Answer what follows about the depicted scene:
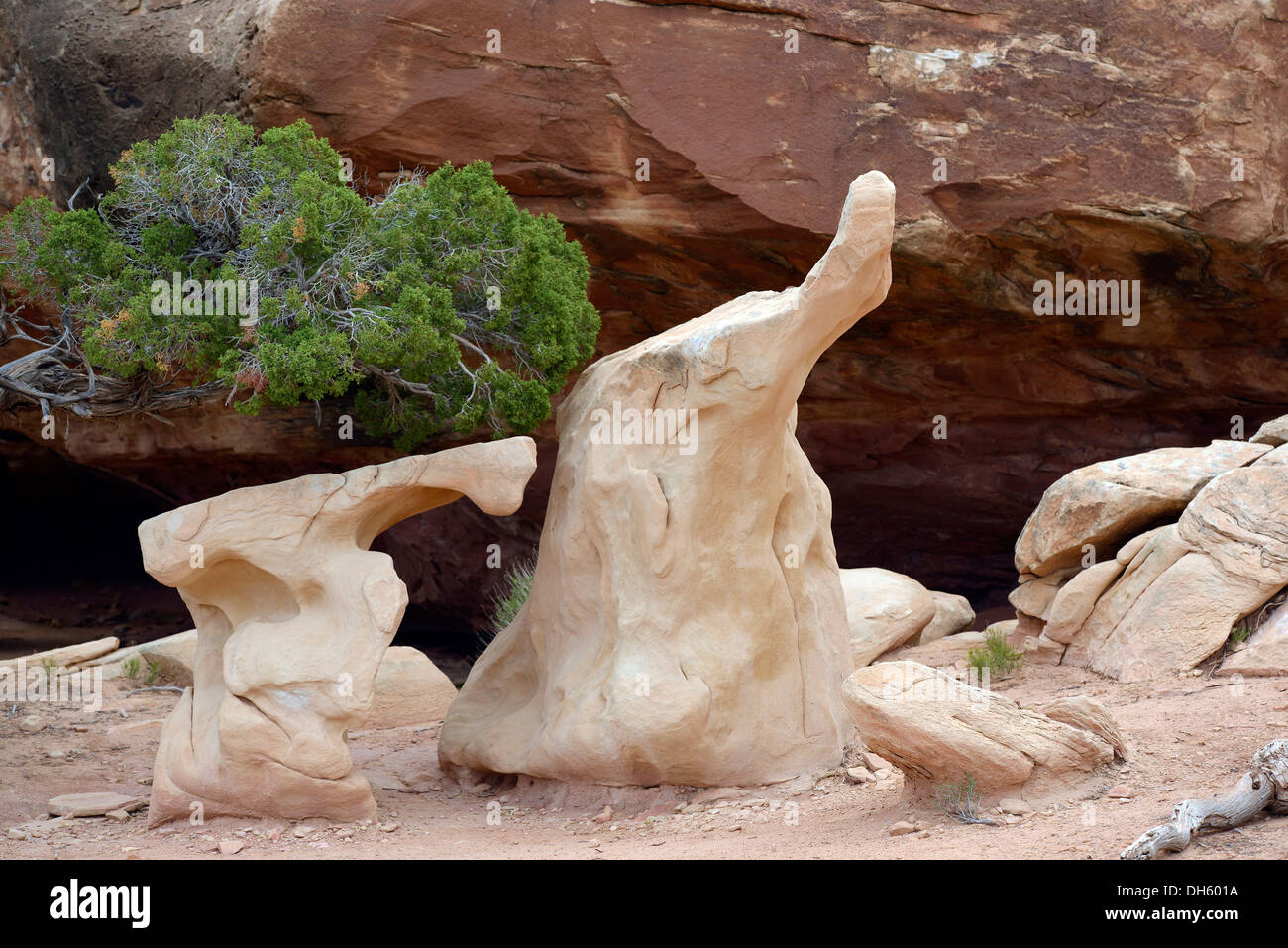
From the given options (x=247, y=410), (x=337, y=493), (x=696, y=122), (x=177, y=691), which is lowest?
(x=177, y=691)

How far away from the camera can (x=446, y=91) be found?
10.2 m

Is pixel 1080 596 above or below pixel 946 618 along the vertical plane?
above

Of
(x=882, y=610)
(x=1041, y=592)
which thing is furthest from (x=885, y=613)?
(x=1041, y=592)

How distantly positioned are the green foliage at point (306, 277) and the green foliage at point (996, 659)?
4.03 metres

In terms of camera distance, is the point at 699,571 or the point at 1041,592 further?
the point at 1041,592

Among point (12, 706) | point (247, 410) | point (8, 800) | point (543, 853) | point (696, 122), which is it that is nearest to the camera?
point (543, 853)

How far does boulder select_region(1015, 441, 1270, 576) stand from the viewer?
9703mm

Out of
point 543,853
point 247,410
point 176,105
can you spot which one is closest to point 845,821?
point 543,853

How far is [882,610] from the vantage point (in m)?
11.0

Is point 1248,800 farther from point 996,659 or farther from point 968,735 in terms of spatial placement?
point 996,659

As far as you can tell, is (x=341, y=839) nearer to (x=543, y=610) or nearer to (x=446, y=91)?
(x=543, y=610)

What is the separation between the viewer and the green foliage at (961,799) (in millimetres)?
5457

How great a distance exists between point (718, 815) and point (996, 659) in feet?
12.3

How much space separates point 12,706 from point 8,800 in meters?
2.59
